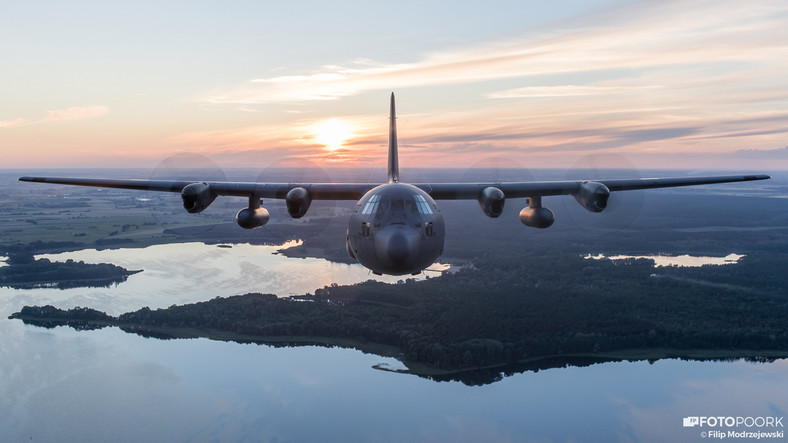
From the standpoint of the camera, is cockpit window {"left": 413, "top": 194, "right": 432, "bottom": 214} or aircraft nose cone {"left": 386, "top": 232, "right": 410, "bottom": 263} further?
cockpit window {"left": 413, "top": 194, "right": 432, "bottom": 214}

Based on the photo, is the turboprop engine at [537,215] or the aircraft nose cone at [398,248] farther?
the turboprop engine at [537,215]

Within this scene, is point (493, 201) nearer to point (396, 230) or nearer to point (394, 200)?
point (394, 200)

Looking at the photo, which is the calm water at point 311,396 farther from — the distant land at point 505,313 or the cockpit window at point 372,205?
the cockpit window at point 372,205

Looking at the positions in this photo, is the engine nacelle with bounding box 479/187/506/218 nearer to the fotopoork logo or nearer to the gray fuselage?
the gray fuselage

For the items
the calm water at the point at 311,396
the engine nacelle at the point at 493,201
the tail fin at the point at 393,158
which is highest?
the tail fin at the point at 393,158

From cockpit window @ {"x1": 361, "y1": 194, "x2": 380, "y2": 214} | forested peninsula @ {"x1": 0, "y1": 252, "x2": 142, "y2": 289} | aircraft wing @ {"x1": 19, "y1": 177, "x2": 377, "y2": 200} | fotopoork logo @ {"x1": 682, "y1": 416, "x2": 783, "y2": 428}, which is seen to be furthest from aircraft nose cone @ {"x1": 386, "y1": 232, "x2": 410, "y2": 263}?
forested peninsula @ {"x1": 0, "y1": 252, "x2": 142, "y2": 289}

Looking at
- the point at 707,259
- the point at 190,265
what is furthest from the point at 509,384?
the point at 707,259

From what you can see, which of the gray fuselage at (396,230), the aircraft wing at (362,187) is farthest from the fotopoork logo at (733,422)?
the gray fuselage at (396,230)
